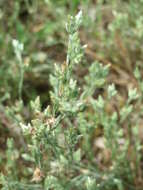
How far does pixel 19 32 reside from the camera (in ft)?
9.95

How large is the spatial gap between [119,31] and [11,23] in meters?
0.82

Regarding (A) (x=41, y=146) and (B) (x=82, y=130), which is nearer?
(A) (x=41, y=146)

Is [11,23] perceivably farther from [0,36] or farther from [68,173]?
[68,173]

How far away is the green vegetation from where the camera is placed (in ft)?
5.57

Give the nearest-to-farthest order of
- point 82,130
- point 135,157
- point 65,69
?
point 65,69 → point 82,130 → point 135,157

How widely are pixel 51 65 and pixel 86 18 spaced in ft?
1.41

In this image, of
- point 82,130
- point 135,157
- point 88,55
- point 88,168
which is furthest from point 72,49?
point 88,55

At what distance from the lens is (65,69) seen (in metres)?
1.50

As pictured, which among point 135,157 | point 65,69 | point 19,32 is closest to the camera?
point 65,69

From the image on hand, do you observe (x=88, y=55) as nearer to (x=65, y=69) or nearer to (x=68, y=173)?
(x=68, y=173)

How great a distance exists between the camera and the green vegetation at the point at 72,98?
1699 mm

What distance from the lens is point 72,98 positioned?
1.49 meters

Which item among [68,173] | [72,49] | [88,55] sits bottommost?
[68,173]

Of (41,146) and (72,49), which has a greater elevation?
(72,49)
